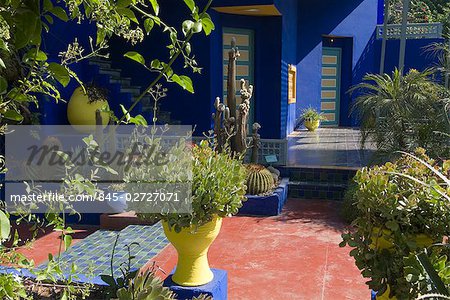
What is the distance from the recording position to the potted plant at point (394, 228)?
239 centimetres

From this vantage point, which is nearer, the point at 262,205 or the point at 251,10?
the point at 262,205

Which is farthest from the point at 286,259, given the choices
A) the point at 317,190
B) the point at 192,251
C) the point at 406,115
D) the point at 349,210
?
the point at 317,190

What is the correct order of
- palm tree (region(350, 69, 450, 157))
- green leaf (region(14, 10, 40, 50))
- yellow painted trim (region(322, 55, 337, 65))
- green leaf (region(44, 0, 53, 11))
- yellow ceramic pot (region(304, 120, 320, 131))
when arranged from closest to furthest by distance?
green leaf (region(14, 10, 40, 50))
green leaf (region(44, 0, 53, 11))
palm tree (region(350, 69, 450, 157))
yellow ceramic pot (region(304, 120, 320, 131))
yellow painted trim (region(322, 55, 337, 65))

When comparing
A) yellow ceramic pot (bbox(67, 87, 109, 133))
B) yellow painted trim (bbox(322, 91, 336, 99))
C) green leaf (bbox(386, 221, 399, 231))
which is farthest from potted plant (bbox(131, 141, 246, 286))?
yellow painted trim (bbox(322, 91, 336, 99))

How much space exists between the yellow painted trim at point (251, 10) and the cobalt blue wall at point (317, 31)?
144 inches

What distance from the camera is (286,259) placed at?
4562 mm

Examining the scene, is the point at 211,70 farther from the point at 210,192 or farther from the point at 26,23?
the point at 26,23

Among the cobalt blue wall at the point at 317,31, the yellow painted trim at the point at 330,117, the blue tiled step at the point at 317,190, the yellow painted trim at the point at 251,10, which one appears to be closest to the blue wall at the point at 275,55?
the cobalt blue wall at the point at 317,31

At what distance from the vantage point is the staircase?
8273mm

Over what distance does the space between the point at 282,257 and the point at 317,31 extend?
10.1 m

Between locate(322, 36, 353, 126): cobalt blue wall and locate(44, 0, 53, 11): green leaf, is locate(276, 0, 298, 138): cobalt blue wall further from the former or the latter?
locate(44, 0, 53, 11): green leaf

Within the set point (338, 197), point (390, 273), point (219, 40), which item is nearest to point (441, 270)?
point (390, 273)

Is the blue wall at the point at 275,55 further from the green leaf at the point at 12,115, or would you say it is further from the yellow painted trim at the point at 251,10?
the green leaf at the point at 12,115

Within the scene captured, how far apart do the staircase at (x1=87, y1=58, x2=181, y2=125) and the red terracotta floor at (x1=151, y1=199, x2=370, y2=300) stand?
12.1 feet
